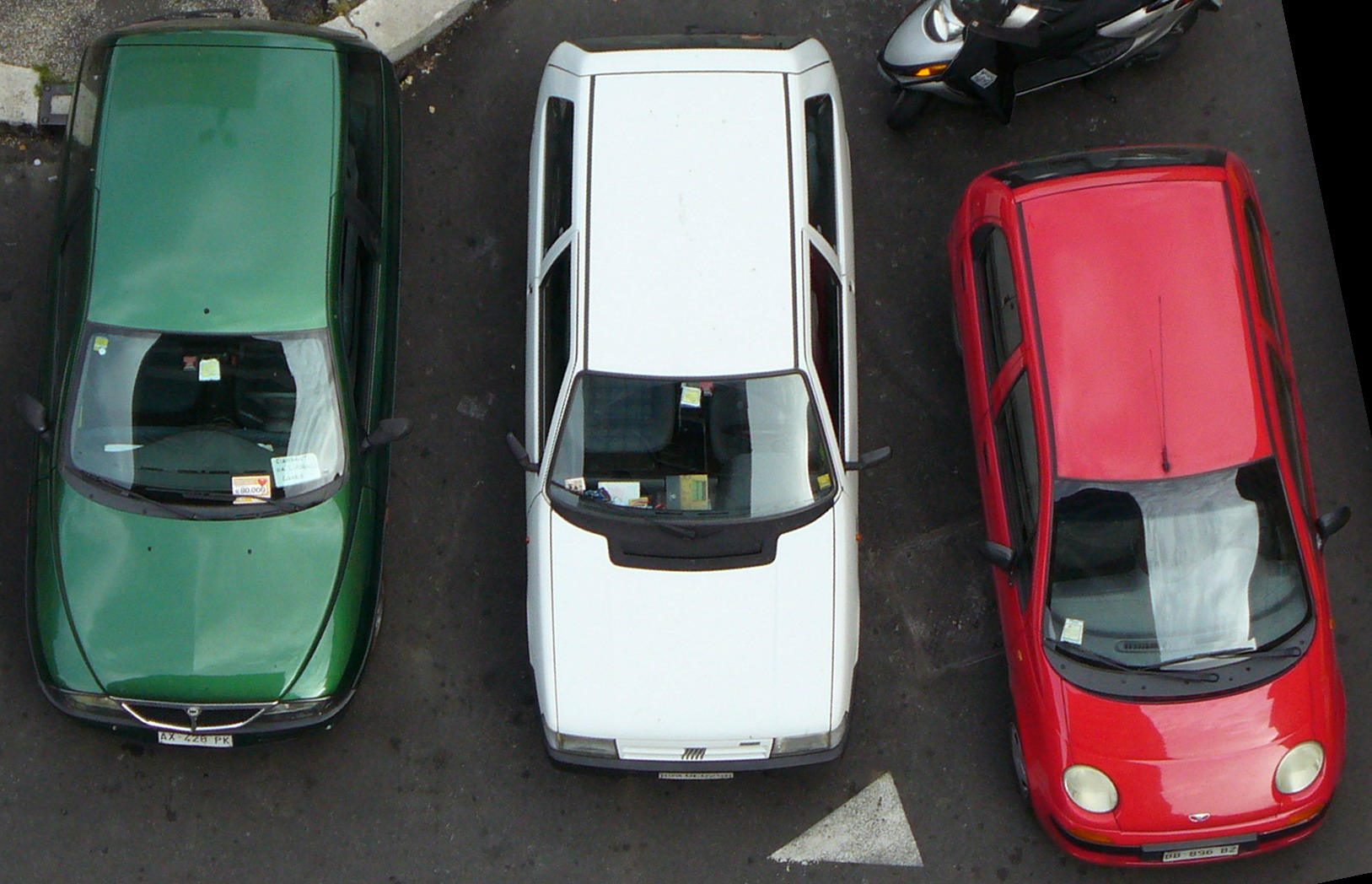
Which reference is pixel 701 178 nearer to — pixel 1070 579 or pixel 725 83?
pixel 725 83

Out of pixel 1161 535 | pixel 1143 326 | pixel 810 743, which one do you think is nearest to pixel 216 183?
pixel 810 743

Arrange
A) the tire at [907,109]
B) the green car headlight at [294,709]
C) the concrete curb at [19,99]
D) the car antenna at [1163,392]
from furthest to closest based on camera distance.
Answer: the concrete curb at [19,99]
the tire at [907,109]
the green car headlight at [294,709]
the car antenna at [1163,392]

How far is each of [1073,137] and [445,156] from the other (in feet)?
12.5

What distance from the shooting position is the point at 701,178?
18.7 feet

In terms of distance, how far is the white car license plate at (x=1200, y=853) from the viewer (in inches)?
226

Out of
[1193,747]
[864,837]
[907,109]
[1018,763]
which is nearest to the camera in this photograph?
[1193,747]

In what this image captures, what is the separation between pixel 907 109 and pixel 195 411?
426cm

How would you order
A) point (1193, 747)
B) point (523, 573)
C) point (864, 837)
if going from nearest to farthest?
1. point (1193, 747)
2. point (864, 837)
3. point (523, 573)

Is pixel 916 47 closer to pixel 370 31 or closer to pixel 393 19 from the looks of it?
pixel 393 19

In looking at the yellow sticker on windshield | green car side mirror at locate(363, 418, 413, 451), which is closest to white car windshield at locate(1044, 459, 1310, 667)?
green car side mirror at locate(363, 418, 413, 451)

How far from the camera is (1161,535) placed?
551 cm

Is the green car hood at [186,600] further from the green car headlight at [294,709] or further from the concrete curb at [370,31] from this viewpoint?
the concrete curb at [370,31]

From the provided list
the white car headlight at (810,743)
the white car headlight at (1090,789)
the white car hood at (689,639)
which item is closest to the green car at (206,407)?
the white car hood at (689,639)

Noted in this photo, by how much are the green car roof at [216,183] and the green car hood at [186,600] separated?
39.6 inches
